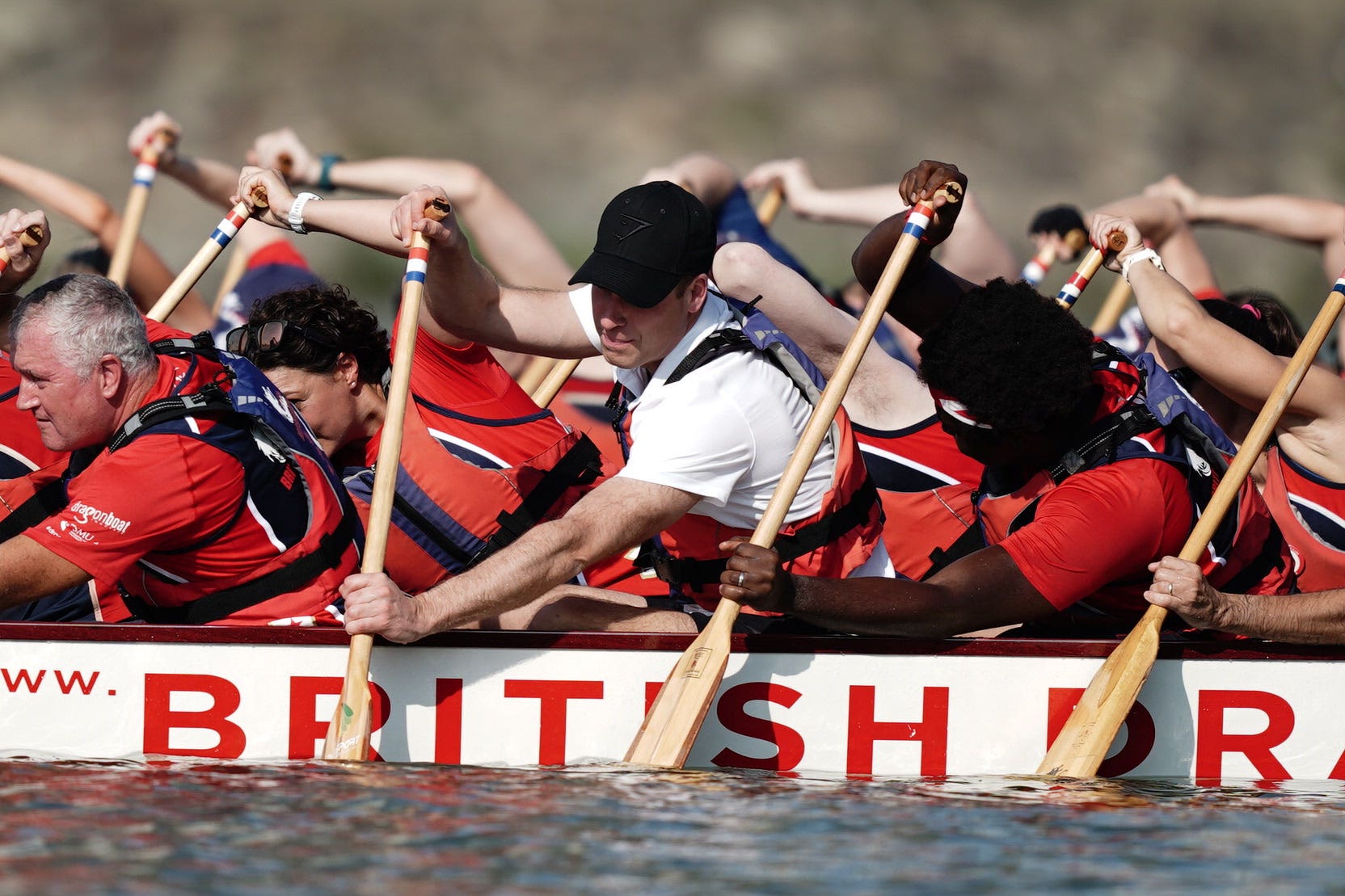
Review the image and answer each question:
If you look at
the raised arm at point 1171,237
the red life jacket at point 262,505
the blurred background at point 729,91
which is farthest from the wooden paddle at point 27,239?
the blurred background at point 729,91

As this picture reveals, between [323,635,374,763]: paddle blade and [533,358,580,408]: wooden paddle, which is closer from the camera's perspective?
[323,635,374,763]: paddle blade

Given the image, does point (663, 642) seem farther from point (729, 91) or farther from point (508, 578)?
point (729, 91)

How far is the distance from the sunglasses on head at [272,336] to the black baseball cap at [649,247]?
39.7 inches

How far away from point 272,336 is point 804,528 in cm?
167

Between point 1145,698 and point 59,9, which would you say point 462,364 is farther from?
point 59,9

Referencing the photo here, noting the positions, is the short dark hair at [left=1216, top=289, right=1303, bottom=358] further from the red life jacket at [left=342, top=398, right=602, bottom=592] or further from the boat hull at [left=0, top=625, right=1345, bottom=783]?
the red life jacket at [left=342, top=398, right=602, bottom=592]

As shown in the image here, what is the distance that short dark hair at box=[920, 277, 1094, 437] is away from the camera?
434cm

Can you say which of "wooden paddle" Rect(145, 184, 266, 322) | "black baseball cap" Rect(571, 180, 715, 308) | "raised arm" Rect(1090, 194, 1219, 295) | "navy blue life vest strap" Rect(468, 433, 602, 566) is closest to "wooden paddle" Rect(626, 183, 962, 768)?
"black baseball cap" Rect(571, 180, 715, 308)

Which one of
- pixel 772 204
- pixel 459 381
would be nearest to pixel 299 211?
pixel 459 381

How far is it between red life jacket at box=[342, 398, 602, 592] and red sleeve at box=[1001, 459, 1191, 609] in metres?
1.43

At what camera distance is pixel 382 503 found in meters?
4.44

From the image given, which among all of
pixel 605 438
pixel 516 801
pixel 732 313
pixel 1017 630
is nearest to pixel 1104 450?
pixel 1017 630

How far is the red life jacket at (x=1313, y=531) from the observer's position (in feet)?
16.5

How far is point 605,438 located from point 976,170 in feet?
49.0
